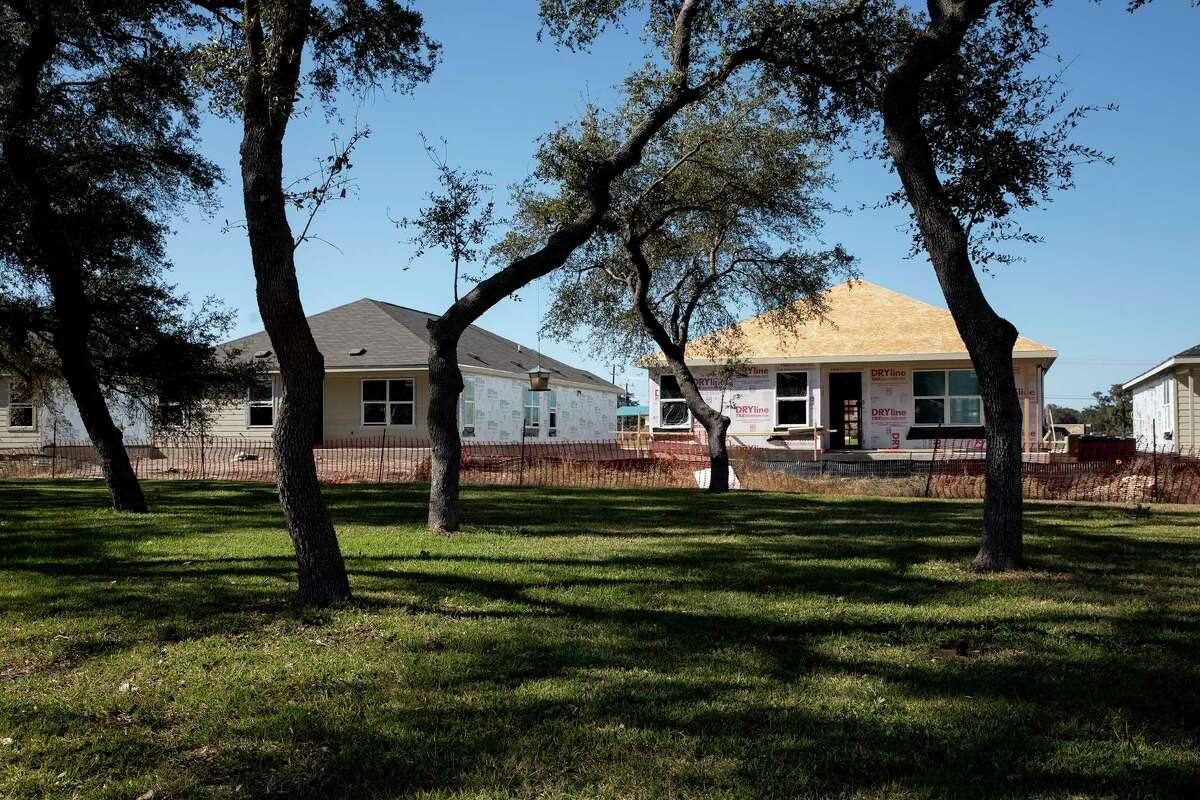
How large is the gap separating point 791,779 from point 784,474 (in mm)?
16682

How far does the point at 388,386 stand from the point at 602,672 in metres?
25.0

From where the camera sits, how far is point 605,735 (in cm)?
425

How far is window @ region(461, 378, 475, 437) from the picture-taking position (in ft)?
96.9

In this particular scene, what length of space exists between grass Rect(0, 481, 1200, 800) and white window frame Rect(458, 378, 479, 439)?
1902 cm

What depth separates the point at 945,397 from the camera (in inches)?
1062

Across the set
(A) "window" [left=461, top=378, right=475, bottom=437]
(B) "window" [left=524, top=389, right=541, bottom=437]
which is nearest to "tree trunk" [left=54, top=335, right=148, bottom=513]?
(A) "window" [left=461, top=378, right=475, bottom=437]

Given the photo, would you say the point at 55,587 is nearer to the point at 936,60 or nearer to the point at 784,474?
the point at 936,60

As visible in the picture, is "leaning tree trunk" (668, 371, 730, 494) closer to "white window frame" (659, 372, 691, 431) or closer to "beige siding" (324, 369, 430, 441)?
"white window frame" (659, 372, 691, 431)

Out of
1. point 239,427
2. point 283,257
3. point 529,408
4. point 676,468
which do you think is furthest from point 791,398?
point 283,257

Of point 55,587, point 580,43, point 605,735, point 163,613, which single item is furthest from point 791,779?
point 580,43

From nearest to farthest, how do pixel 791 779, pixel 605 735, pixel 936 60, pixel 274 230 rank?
pixel 791 779 → pixel 605 735 → pixel 274 230 → pixel 936 60

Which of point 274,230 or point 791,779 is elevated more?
point 274,230

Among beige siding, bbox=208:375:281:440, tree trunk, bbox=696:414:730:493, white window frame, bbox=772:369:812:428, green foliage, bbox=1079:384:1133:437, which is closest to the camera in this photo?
tree trunk, bbox=696:414:730:493

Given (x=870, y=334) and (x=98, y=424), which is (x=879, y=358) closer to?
(x=870, y=334)
